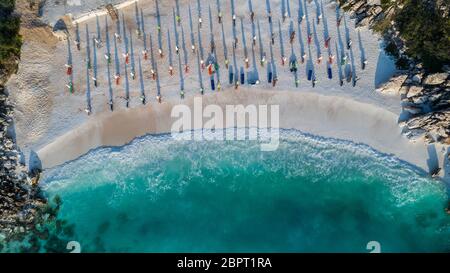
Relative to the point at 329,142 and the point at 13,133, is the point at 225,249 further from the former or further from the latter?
the point at 13,133

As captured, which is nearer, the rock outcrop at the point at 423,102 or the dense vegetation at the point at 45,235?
the rock outcrop at the point at 423,102

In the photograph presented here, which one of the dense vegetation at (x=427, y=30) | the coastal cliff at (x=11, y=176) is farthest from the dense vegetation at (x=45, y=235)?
the dense vegetation at (x=427, y=30)

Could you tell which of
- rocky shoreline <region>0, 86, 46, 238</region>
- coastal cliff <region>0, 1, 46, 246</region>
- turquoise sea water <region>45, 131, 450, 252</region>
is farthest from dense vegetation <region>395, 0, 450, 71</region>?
rocky shoreline <region>0, 86, 46, 238</region>

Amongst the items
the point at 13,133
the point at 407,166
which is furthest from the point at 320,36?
the point at 13,133

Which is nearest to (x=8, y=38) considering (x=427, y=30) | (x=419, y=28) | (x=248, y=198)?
(x=248, y=198)

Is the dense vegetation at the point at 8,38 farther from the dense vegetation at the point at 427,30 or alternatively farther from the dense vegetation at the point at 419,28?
the dense vegetation at the point at 427,30
